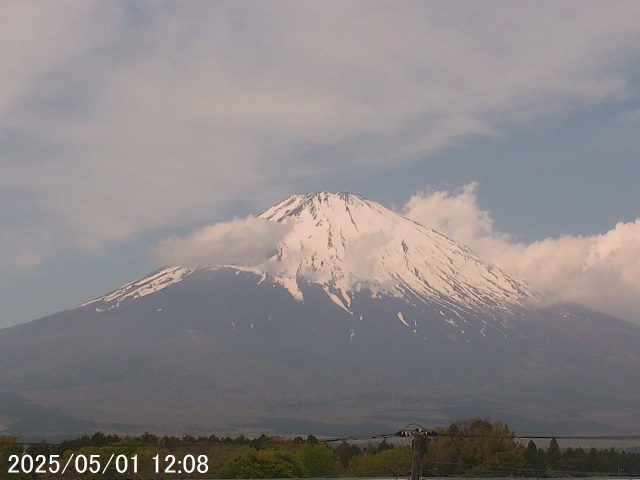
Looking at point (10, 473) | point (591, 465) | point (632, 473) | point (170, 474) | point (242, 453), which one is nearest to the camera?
point (10, 473)

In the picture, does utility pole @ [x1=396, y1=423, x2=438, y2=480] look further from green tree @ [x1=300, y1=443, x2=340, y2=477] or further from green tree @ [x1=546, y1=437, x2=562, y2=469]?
green tree @ [x1=546, y1=437, x2=562, y2=469]

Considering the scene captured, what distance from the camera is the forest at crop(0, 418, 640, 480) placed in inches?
2913

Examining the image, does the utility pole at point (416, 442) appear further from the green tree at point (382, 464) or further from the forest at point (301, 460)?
the green tree at point (382, 464)

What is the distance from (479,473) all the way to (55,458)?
1401 inches

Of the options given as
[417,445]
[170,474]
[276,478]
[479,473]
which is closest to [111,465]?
[170,474]

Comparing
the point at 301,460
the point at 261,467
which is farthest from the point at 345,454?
the point at 261,467

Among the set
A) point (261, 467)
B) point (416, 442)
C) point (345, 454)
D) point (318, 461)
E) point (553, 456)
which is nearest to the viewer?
point (416, 442)

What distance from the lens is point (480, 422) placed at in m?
111

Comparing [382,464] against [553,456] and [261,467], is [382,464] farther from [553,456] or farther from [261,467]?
[553,456]

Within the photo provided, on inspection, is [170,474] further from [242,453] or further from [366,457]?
[366,457]

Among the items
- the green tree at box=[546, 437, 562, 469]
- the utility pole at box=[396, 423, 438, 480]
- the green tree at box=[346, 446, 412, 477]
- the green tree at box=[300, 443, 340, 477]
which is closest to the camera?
the utility pole at box=[396, 423, 438, 480]

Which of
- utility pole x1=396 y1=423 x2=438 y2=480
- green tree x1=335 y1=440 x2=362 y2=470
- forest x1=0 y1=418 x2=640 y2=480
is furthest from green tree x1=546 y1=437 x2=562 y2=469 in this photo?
utility pole x1=396 y1=423 x2=438 y2=480

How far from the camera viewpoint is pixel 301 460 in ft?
317

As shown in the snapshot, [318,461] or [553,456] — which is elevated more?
[553,456]
